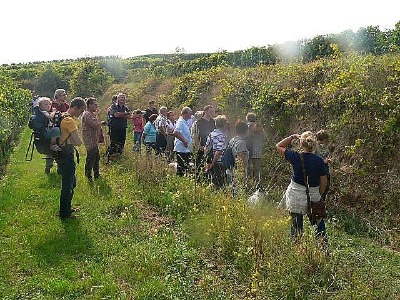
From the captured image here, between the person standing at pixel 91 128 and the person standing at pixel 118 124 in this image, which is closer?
the person standing at pixel 91 128

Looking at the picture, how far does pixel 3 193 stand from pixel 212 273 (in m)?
5.72

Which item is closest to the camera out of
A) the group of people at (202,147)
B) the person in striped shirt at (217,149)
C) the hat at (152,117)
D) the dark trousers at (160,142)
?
the group of people at (202,147)

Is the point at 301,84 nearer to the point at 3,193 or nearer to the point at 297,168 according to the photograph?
the point at 297,168

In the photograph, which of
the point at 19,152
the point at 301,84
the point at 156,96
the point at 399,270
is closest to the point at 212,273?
the point at 399,270

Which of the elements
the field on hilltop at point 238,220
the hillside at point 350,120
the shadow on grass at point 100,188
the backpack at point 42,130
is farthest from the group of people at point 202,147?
the hillside at point 350,120

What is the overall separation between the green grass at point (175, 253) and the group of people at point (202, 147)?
1.52 ft

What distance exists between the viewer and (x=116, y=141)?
11.6 meters

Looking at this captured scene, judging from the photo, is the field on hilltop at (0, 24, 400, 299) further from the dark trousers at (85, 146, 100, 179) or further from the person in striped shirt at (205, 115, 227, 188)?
the person in striped shirt at (205, 115, 227, 188)

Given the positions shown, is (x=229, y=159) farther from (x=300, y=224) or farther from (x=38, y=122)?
(x=38, y=122)

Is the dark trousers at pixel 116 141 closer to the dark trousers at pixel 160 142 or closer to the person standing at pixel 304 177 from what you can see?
the dark trousers at pixel 160 142

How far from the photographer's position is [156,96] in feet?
78.5

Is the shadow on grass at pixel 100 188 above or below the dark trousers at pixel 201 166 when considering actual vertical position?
below

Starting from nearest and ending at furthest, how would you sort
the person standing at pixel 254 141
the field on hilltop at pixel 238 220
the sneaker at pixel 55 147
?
the field on hilltop at pixel 238 220 → the sneaker at pixel 55 147 → the person standing at pixel 254 141

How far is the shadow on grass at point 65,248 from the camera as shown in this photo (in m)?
5.63
